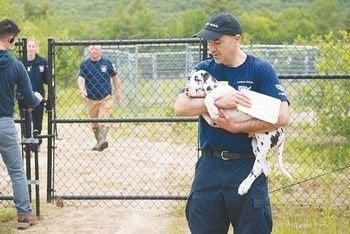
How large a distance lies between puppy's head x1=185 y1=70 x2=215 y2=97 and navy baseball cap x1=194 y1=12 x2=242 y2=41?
8.7 inches

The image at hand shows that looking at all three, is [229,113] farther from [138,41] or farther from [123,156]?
[123,156]

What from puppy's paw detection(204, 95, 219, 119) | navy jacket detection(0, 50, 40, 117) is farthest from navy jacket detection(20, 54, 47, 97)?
puppy's paw detection(204, 95, 219, 119)

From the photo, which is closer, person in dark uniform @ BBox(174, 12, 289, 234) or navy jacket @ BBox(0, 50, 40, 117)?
person in dark uniform @ BBox(174, 12, 289, 234)

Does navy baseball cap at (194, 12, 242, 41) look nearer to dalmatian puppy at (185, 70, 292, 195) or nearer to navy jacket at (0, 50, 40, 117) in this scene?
dalmatian puppy at (185, 70, 292, 195)

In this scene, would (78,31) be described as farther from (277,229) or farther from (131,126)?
Answer: (277,229)

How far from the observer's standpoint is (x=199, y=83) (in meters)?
4.44

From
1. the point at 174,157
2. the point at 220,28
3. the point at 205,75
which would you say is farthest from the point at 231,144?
the point at 174,157

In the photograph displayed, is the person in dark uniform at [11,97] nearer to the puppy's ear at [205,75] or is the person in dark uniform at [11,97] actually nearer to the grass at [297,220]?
the grass at [297,220]

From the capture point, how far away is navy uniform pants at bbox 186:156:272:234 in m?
4.39

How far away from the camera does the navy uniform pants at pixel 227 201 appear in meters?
4.39

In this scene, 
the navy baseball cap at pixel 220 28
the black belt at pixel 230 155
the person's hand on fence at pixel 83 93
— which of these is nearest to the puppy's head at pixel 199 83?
the navy baseball cap at pixel 220 28

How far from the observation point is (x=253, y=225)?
4402 mm

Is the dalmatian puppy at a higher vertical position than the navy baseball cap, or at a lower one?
lower

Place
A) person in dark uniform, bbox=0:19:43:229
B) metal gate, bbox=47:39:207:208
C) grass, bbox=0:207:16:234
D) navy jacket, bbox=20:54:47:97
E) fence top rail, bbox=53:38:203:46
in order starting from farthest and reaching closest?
navy jacket, bbox=20:54:47:97
metal gate, bbox=47:39:207:208
fence top rail, bbox=53:38:203:46
grass, bbox=0:207:16:234
person in dark uniform, bbox=0:19:43:229
